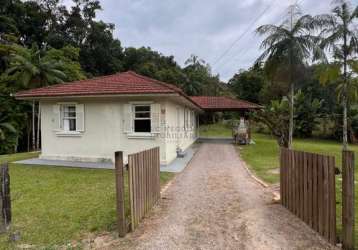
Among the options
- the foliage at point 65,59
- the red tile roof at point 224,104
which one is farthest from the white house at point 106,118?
the red tile roof at point 224,104

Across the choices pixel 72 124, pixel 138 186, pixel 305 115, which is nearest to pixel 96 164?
pixel 72 124

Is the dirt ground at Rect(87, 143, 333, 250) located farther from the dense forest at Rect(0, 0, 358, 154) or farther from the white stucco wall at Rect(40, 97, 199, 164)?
the white stucco wall at Rect(40, 97, 199, 164)

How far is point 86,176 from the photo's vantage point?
8.86 m

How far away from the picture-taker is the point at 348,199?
3.59 metres

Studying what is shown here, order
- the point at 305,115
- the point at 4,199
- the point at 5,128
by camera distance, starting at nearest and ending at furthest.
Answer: the point at 4,199, the point at 5,128, the point at 305,115

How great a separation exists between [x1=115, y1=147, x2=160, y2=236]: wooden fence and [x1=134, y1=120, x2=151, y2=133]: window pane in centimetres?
499

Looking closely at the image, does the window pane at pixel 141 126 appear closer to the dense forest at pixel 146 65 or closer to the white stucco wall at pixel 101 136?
the white stucco wall at pixel 101 136

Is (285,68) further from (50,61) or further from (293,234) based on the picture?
(50,61)

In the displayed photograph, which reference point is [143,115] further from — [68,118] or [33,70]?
[33,70]

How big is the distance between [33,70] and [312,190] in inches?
756

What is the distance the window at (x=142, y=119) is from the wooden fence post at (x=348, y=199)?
8.05 meters

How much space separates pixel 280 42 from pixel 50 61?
15.8m

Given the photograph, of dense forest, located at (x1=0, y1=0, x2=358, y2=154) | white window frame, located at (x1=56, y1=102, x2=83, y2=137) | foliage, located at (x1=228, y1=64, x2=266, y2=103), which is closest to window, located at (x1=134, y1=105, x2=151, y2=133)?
white window frame, located at (x1=56, y1=102, x2=83, y2=137)

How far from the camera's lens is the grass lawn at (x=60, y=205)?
4.36 metres
